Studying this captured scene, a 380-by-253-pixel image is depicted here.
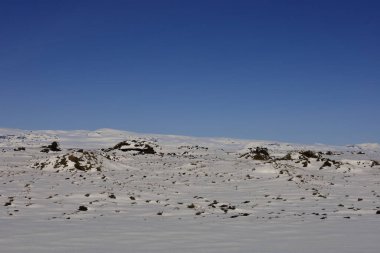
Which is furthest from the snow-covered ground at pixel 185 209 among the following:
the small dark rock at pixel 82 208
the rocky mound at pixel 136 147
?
the rocky mound at pixel 136 147

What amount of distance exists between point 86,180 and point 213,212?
11529mm

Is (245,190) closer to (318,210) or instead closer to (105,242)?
(318,210)

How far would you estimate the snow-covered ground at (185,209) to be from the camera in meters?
8.62

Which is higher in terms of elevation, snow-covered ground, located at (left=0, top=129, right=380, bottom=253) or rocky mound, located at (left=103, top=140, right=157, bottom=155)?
rocky mound, located at (left=103, top=140, right=157, bottom=155)

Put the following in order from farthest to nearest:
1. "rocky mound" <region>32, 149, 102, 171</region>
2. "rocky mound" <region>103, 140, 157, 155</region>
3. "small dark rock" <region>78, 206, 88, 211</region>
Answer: "rocky mound" <region>103, 140, 157, 155</region>, "rocky mound" <region>32, 149, 102, 171</region>, "small dark rock" <region>78, 206, 88, 211</region>

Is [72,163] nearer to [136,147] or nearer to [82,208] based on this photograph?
[82,208]

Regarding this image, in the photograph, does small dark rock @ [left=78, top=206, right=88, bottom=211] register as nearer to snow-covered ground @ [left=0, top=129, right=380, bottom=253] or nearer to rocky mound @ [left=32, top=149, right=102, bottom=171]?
snow-covered ground @ [left=0, top=129, right=380, bottom=253]

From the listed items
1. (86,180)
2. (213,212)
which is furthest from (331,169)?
(213,212)

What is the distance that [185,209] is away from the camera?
46.6ft

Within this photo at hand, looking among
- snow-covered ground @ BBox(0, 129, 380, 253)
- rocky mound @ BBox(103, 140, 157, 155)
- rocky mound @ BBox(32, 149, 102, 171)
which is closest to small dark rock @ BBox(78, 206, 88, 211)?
snow-covered ground @ BBox(0, 129, 380, 253)

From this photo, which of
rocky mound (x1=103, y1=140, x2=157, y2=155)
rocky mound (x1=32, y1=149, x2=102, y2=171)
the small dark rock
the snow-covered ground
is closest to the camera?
the snow-covered ground

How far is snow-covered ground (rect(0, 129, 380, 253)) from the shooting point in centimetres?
862

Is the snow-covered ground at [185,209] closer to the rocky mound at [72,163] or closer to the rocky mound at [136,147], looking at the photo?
the rocky mound at [72,163]

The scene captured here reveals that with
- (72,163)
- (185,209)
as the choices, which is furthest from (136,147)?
(185,209)
